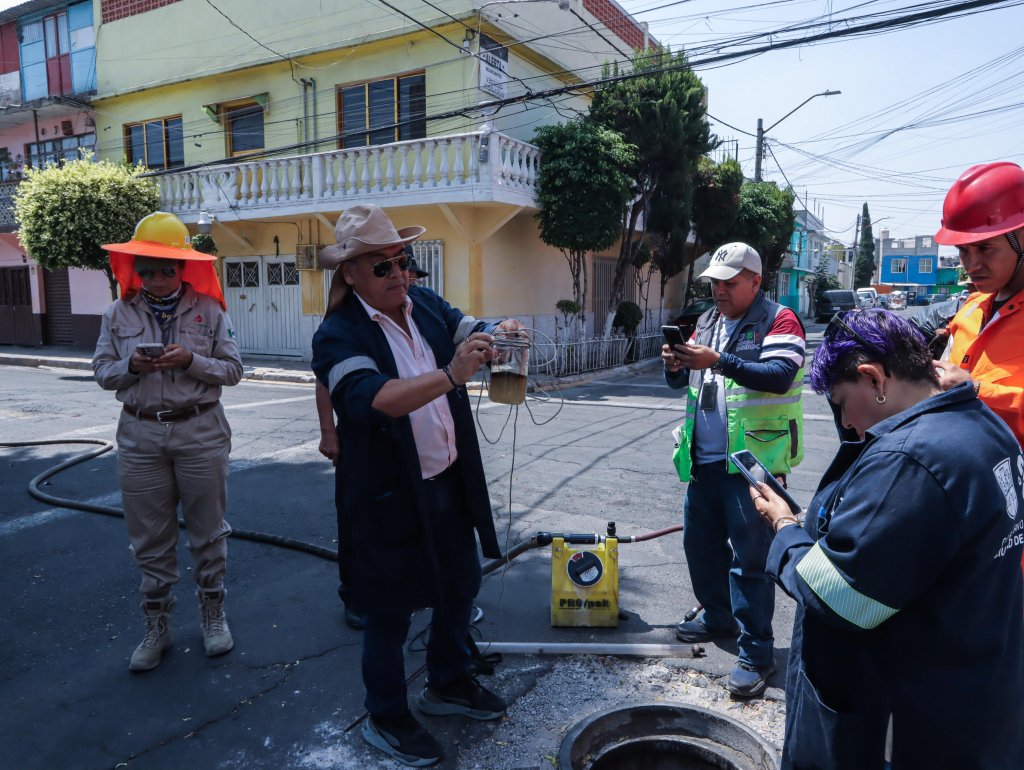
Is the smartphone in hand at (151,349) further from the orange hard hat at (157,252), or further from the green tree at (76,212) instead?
the green tree at (76,212)

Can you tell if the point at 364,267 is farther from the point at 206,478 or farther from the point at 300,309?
the point at 300,309

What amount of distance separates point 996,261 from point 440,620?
232 cm

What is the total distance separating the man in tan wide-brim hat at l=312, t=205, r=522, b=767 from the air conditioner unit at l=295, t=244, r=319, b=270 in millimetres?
13509

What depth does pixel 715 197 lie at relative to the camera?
1905 cm

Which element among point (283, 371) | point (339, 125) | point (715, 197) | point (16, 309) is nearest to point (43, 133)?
point (16, 309)

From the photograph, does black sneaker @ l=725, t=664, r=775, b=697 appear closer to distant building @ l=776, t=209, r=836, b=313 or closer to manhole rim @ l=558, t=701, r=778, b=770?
manhole rim @ l=558, t=701, r=778, b=770

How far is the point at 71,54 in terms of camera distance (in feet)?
63.5

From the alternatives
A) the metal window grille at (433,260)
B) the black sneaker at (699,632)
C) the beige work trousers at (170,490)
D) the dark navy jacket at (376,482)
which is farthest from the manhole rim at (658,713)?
the metal window grille at (433,260)

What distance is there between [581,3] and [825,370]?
1698 centimetres

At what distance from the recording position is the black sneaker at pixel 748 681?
2938 millimetres

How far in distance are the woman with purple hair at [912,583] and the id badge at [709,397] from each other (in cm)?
153

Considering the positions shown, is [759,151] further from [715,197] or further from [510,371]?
[510,371]

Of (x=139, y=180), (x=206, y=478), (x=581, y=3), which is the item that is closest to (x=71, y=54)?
(x=139, y=180)

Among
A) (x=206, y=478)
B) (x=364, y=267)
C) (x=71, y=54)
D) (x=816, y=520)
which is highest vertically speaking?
(x=71, y=54)
